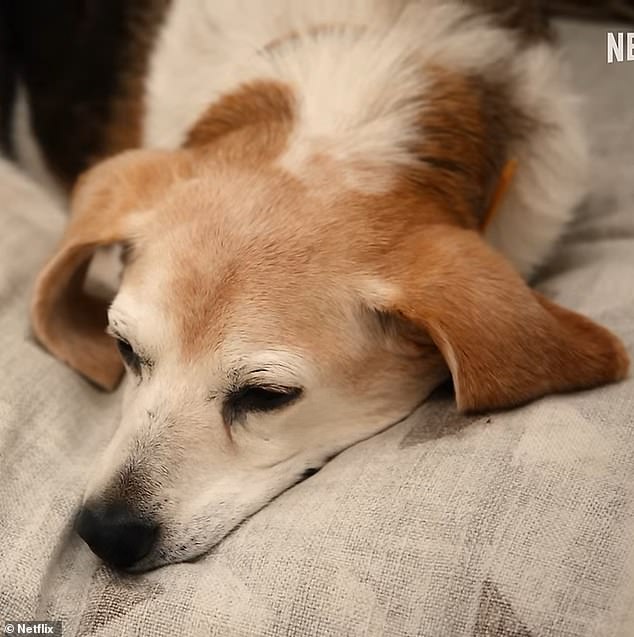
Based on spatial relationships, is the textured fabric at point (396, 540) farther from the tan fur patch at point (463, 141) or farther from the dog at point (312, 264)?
the tan fur patch at point (463, 141)

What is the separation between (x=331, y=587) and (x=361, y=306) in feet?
1.31

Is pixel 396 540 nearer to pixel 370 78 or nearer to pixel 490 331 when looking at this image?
pixel 490 331

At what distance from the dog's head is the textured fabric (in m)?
0.04

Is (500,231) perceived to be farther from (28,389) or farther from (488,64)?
(28,389)

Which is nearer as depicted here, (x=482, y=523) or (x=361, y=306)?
(x=482, y=523)

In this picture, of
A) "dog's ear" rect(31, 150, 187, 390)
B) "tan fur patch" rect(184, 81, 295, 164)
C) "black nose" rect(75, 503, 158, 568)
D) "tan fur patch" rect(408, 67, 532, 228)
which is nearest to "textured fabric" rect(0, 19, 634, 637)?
"black nose" rect(75, 503, 158, 568)

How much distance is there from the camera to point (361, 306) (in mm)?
1267

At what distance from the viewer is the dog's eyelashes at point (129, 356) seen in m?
1.31

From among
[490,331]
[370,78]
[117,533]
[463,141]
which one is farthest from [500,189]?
[117,533]

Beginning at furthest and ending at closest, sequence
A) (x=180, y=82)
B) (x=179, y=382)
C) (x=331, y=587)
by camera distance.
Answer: (x=180, y=82) → (x=179, y=382) → (x=331, y=587)

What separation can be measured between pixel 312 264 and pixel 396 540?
39 cm

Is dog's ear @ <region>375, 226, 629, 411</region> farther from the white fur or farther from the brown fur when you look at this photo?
the white fur

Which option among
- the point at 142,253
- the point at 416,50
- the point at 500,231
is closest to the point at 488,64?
Answer: the point at 416,50

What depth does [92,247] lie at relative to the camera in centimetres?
141
